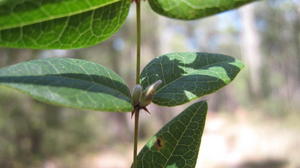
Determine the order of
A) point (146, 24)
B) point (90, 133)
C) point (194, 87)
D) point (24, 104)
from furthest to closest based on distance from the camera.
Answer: point (146, 24) < point (90, 133) < point (24, 104) < point (194, 87)


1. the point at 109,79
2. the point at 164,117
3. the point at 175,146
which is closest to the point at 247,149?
the point at 164,117

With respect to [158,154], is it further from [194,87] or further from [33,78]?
[33,78]

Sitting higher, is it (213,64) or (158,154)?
(213,64)

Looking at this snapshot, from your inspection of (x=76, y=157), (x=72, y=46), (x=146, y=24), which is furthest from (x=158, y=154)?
(x=146, y=24)

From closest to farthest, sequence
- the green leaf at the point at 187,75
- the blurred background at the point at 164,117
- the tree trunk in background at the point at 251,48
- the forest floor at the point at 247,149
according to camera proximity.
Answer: the green leaf at the point at 187,75
the blurred background at the point at 164,117
the forest floor at the point at 247,149
the tree trunk in background at the point at 251,48

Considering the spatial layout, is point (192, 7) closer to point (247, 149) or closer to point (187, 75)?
point (187, 75)

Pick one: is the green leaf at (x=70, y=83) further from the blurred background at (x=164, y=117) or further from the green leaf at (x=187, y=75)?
the blurred background at (x=164, y=117)

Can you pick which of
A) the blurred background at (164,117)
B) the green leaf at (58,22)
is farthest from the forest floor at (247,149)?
the green leaf at (58,22)
